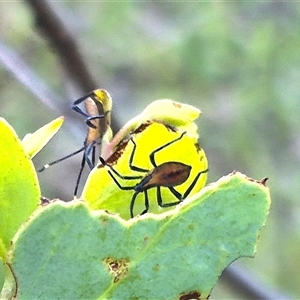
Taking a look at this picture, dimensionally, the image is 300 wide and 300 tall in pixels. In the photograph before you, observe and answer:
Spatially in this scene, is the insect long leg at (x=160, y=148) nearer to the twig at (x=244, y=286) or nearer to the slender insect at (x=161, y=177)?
the slender insect at (x=161, y=177)

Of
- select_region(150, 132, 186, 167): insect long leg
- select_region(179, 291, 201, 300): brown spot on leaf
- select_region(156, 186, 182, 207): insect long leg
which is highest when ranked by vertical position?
select_region(150, 132, 186, 167): insect long leg

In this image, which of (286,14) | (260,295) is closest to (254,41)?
(286,14)

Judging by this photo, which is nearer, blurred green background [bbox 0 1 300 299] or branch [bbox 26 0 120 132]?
branch [bbox 26 0 120 132]

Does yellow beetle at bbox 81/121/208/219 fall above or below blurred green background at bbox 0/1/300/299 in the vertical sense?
above

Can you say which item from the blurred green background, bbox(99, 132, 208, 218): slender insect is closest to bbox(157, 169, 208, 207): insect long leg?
bbox(99, 132, 208, 218): slender insect

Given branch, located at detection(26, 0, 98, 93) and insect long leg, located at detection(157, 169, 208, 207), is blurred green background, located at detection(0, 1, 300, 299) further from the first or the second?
insect long leg, located at detection(157, 169, 208, 207)
